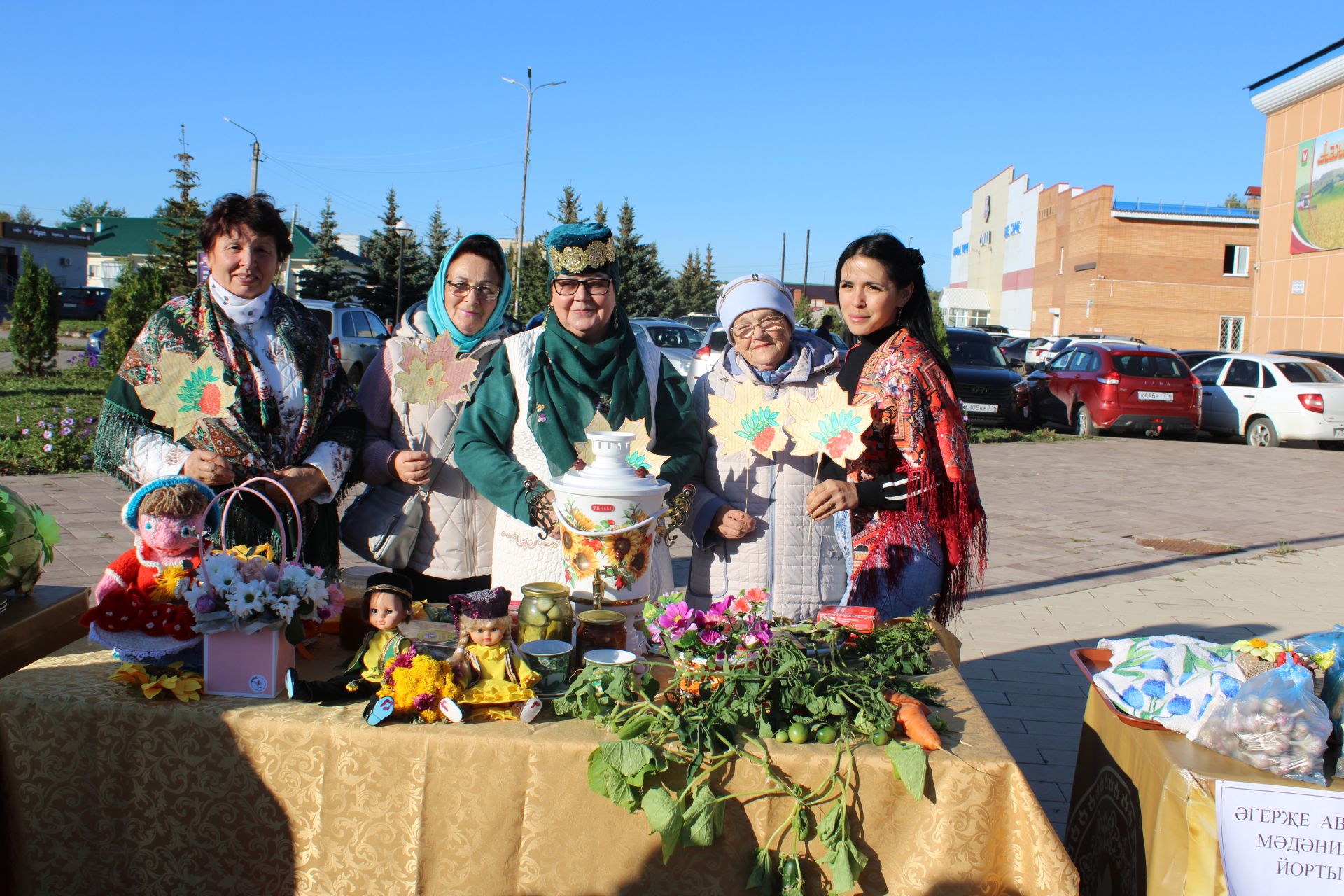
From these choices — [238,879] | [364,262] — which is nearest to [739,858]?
[238,879]

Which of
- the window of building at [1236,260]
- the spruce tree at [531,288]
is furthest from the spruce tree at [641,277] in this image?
the window of building at [1236,260]

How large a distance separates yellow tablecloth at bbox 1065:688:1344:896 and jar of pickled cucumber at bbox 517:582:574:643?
1.42 m

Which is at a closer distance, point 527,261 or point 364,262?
point 527,261

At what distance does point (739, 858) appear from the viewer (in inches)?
83.7

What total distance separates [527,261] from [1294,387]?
82.2ft

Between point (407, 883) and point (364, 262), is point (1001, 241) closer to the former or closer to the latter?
point (364, 262)

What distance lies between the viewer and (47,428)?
34.2ft

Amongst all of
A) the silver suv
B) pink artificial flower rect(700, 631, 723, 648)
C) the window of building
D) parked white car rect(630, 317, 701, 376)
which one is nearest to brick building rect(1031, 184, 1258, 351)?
the window of building

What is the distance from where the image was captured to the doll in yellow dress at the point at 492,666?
2.22m

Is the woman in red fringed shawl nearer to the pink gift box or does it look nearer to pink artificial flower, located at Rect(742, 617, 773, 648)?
pink artificial flower, located at Rect(742, 617, 773, 648)

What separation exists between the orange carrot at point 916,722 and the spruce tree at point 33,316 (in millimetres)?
20205

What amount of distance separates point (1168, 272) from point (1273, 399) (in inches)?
1243

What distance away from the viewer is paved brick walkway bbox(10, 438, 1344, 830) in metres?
4.90

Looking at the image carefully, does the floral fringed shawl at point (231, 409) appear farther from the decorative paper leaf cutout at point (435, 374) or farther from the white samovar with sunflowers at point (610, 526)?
the white samovar with sunflowers at point (610, 526)
